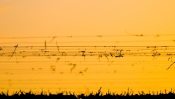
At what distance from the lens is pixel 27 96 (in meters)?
25.8

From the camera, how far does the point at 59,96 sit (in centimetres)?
2578

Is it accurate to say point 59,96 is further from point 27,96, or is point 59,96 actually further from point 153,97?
point 153,97

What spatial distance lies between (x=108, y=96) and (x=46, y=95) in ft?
8.81

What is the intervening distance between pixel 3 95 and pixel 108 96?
14.7ft

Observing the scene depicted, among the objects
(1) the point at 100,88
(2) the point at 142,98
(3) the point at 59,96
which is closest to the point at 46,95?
(3) the point at 59,96

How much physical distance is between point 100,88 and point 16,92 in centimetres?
363

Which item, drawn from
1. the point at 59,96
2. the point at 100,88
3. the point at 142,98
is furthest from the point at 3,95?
the point at 142,98

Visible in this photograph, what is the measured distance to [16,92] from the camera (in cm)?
2622

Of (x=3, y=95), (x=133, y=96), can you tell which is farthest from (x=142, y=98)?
(x=3, y=95)

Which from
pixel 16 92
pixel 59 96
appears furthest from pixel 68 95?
pixel 16 92

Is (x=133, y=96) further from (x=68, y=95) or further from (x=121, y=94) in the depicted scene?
(x=68, y=95)

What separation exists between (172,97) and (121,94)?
224cm

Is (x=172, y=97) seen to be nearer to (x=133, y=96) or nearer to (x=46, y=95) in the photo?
(x=133, y=96)

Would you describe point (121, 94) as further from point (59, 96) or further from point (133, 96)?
point (59, 96)
